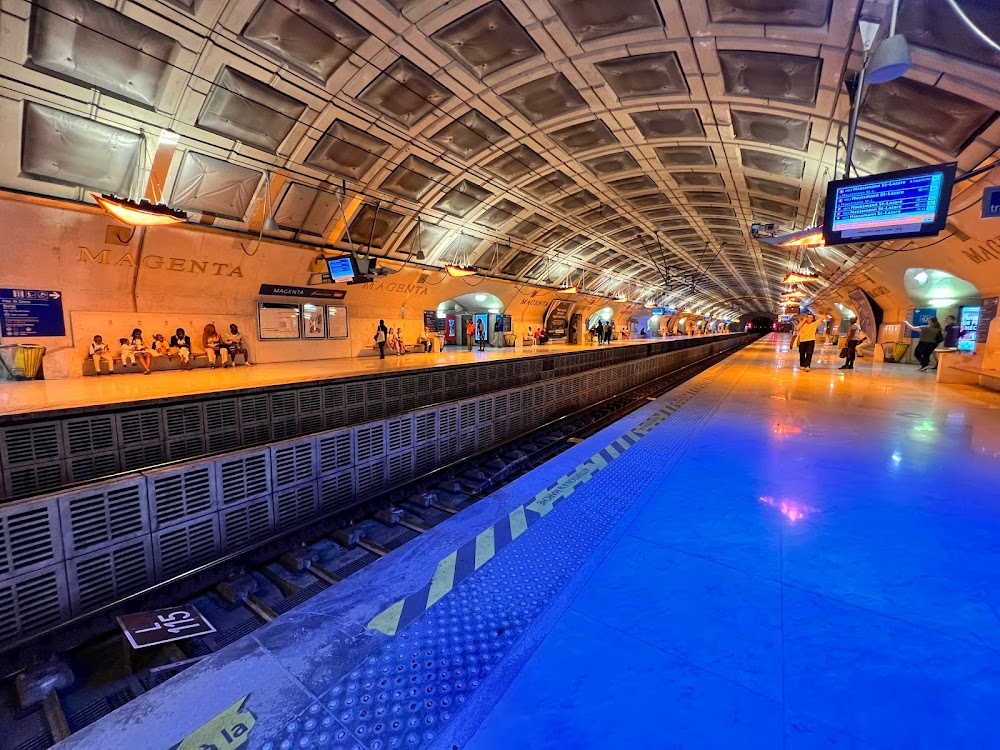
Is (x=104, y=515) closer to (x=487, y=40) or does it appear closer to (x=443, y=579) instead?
(x=443, y=579)

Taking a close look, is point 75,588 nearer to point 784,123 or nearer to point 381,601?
point 381,601

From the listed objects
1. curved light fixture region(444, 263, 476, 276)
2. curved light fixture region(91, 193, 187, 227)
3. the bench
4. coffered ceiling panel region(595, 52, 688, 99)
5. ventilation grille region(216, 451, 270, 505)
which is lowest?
ventilation grille region(216, 451, 270, 505)

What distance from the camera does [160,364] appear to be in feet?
33.7

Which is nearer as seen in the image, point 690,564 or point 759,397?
point 690,564

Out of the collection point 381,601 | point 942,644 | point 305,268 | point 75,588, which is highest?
point 305,268

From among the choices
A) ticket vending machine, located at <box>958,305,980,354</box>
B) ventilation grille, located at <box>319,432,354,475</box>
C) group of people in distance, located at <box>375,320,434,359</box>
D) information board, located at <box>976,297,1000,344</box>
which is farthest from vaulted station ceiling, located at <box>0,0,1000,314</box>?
ticket vending machine, located at <box>958,305,980,354</box>

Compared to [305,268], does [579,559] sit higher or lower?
lower

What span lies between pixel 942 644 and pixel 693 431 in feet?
13.8

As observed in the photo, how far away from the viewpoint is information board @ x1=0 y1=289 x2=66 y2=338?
26.1 feet

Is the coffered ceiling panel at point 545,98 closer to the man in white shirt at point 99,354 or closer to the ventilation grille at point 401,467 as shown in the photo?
the ventilation grille at point 401,467

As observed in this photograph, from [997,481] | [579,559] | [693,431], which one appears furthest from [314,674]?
[997,481]

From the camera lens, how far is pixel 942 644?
6.39ft

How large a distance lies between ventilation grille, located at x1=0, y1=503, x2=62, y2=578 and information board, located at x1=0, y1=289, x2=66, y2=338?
7.94 metres

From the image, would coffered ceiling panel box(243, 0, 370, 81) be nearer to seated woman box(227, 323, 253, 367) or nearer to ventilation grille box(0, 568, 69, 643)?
seated woman box(227, 323, 253, 367)
